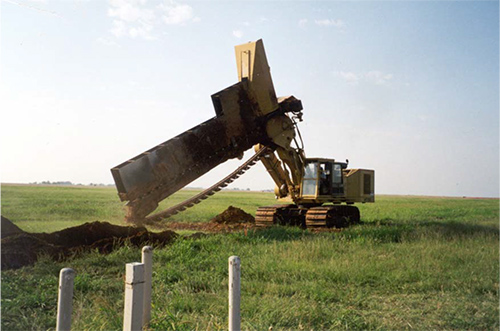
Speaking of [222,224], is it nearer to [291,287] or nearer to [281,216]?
[281,216]

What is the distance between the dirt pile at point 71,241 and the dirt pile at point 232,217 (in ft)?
23.0

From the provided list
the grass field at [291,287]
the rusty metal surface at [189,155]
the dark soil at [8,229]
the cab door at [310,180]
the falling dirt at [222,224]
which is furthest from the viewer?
the falling dirt at [222,224]

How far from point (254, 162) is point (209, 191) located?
2.04 meters

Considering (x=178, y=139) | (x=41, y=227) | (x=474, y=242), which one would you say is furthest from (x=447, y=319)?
(x=41, y=227)

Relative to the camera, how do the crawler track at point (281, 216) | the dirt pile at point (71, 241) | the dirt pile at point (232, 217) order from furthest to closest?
the dirt pile at point (232, 217) < the crawler track at point (281, 216) < the dirt pile at point (71, 241)

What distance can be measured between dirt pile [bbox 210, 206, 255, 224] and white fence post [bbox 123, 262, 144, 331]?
15.3 meters

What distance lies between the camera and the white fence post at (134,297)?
371 cm

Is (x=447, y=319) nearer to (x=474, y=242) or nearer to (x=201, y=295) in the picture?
(x=201, y=295)

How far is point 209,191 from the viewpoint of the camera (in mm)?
16469

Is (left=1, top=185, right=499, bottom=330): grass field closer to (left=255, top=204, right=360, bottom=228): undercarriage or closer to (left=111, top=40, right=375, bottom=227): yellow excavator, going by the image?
(left=111, top=40, right=375, bottom=227): yellow excavator

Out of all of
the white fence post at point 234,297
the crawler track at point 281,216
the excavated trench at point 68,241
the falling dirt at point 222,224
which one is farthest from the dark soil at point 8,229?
the white fence post at point 234,297

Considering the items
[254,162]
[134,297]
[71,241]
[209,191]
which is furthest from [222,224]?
[134,297]

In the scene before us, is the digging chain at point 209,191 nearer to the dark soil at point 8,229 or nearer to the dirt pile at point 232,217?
the dirt pile at point 232,217

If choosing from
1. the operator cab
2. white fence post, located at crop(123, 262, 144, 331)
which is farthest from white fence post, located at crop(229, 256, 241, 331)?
the operator cab
